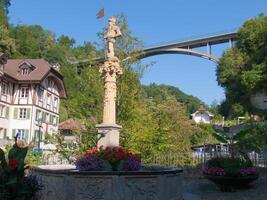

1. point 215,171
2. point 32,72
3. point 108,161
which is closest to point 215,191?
point 215,171

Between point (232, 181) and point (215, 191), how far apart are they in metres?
0.85

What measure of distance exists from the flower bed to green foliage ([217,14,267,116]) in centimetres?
3910

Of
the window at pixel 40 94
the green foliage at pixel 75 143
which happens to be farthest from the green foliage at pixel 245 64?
the green foliage at pixel 75 143

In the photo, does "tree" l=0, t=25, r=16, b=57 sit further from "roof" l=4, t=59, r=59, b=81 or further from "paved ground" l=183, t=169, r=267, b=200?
"paved ground" l=183, t=169, r=267, b=200

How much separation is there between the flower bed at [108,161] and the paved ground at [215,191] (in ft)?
8.54

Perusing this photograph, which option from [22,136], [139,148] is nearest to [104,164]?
[139,148]

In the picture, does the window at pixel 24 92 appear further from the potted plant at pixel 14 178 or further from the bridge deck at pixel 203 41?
the potted plant at pixel 14 178

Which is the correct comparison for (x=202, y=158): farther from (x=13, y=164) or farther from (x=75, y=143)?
(x=13, y=164)

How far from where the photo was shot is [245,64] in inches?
2009

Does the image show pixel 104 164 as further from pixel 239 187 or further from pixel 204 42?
pixel 204 42

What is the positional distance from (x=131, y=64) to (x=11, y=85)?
30516 mm

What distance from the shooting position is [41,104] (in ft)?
158

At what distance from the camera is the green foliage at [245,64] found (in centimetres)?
4634

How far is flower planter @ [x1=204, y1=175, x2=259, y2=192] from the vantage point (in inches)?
532
